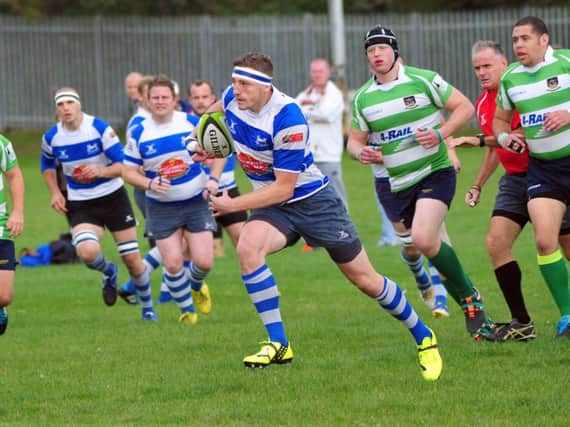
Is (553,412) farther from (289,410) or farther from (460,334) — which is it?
(460,334)

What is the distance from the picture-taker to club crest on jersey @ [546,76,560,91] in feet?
28.5

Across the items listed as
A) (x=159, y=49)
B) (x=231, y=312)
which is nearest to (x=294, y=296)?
(x=231, y=312)

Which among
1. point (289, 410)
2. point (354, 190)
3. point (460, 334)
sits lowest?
point (354, 190)

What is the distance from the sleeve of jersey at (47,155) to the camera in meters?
11.9

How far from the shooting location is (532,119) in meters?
8.77

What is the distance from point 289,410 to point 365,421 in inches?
21.1

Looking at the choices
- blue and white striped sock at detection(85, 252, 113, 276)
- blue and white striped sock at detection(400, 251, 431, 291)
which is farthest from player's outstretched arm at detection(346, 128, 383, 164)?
→ blue and white striped sock at detection(85, 252, 113, 276)

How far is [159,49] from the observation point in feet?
111

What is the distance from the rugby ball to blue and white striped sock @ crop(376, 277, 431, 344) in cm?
146

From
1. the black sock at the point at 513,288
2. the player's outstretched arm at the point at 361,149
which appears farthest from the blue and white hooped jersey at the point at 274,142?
the black sock at the point at 513,288

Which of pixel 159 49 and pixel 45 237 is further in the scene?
pixel 159 49

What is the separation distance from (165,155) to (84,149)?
3.22ft

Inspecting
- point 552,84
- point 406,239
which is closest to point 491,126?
point 552,84

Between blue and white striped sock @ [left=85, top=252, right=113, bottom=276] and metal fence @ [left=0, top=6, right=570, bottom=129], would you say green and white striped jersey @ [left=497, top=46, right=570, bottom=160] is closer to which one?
blue and white striped sock @ [left=85, top=252, right=113, bottom=276]
